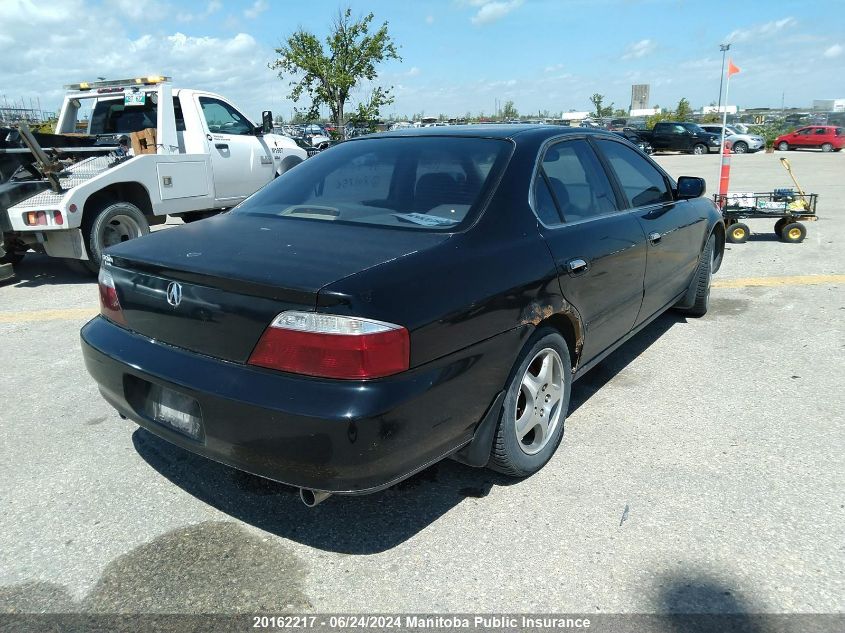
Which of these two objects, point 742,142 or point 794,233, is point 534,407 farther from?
point 742,142

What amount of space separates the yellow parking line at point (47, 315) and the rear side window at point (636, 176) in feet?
15.3

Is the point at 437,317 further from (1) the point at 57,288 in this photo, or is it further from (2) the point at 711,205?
(1) the point at 57,288

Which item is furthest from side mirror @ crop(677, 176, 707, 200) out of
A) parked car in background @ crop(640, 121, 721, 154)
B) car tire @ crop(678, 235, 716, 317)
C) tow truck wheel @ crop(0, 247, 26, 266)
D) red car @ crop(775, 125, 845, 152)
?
red car @ crop(775, 125, 845, 152)

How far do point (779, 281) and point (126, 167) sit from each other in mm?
7062

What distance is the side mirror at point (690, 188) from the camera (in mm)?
4746

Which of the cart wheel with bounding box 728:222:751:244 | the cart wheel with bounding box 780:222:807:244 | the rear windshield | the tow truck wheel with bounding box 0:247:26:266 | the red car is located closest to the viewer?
the rear windshield

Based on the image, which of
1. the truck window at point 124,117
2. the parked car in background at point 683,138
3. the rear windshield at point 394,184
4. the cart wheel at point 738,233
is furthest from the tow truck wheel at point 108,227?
the parked car in background at point 683,138

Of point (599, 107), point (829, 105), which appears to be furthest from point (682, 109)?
point (829, 105)

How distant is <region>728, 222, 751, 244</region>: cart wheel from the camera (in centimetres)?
894

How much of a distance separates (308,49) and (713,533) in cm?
2252

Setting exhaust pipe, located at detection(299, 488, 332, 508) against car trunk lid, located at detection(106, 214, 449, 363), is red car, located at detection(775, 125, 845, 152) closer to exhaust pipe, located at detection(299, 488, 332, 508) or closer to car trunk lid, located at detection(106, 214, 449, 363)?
car trunk lid, located at detection(106, 214, 449, 363)

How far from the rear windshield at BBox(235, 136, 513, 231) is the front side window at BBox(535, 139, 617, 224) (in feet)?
0.86

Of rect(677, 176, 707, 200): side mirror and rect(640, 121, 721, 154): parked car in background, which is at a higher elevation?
rect(677, 176, 707, 200): side mirror

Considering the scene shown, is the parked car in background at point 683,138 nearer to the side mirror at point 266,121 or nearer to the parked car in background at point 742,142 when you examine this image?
the parked car in background at point 742,142
